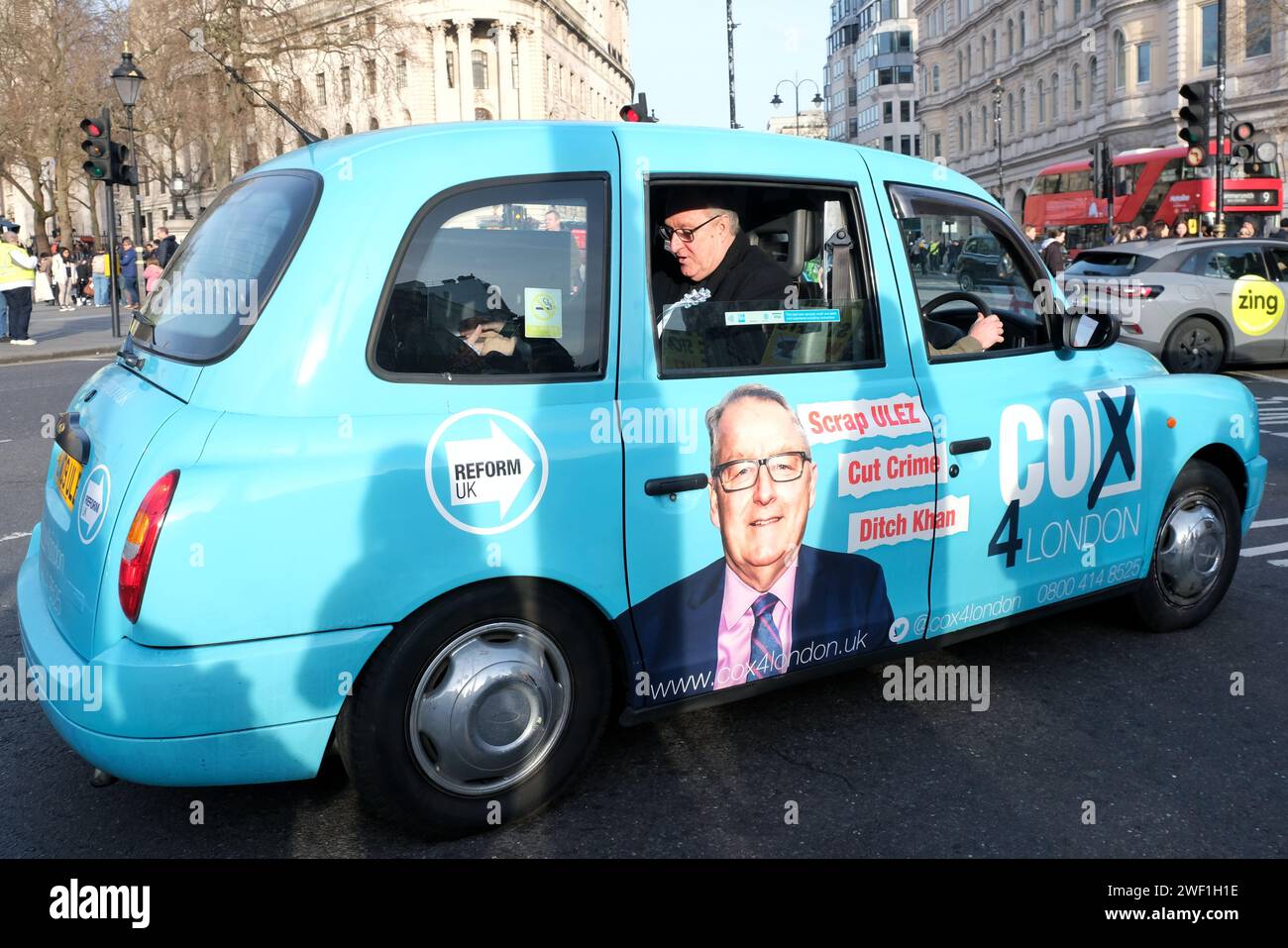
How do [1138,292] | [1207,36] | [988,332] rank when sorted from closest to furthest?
1. [988,332]
2. [1138,292]
3. [1207,36]

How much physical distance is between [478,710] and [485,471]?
0.60 m

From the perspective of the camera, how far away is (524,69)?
8256 cm

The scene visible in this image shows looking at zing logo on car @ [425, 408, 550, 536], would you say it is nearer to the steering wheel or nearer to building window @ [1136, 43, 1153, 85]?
the steering wheel

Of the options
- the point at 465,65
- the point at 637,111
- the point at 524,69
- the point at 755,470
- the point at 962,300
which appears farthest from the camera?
the point at 524,69

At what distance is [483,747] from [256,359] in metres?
1.10

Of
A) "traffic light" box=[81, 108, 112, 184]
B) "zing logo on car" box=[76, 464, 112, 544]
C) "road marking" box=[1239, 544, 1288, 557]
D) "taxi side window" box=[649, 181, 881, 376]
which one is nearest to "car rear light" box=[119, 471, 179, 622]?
"zing logo on car" box=[76, 464, 112, 544]

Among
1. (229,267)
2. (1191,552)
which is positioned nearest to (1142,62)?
(1191,552)

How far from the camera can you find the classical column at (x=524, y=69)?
268 feet

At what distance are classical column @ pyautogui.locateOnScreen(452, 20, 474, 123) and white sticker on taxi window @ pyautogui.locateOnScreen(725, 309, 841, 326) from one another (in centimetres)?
7927

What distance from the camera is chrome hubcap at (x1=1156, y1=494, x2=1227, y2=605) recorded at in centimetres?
455

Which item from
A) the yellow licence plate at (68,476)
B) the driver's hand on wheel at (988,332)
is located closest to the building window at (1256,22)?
the driver's hand on wheel at (988,332)

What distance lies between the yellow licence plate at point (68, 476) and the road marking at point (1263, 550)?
17.1ft

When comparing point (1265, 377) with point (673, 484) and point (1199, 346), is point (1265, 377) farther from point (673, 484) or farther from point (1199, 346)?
point (673, 484)

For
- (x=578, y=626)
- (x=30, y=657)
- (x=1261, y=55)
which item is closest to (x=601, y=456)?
(x=578, y=626)
